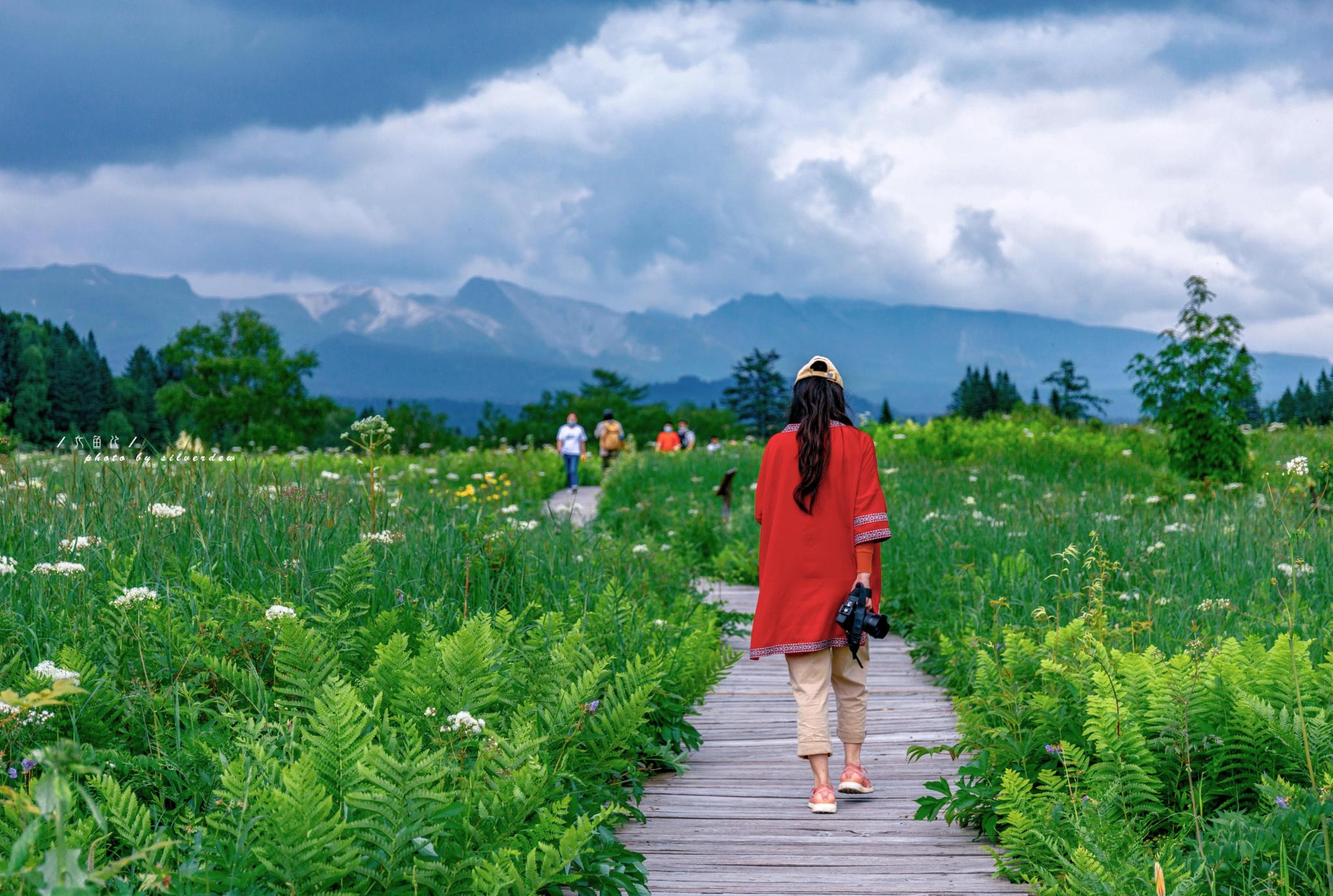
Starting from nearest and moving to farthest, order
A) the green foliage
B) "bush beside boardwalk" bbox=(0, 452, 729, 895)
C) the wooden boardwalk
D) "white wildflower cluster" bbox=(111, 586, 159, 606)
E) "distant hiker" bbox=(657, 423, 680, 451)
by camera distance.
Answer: "bush beside boardwalk" bbox=(0, 452, 729, 895)
the wooden boardwalk
"white wildflower cluster" bbox=(111, 586, 159, 606)
"distant hiker" bbox=(657, 423, 680, 451)
the green foliage

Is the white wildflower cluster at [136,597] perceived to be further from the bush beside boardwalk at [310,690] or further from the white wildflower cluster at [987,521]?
the white wildflower cluster at [987,521]

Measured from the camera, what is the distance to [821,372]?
4719 mm

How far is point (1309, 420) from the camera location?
23.0m

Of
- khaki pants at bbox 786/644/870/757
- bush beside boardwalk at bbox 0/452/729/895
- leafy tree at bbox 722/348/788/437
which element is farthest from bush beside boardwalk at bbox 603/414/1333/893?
leafy tree at bbox 722/348/788/437

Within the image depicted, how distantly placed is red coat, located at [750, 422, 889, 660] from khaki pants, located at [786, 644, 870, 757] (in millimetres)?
130

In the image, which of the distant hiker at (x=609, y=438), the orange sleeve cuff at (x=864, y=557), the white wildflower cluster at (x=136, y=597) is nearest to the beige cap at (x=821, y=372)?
the orange sleeve cuff at (x=864, y=557)

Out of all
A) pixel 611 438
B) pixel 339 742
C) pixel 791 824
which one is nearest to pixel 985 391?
pixel 611 438

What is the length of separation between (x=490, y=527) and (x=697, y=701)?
1673mm

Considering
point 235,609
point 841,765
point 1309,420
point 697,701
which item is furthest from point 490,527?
point 1309,420

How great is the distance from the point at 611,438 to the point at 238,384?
74.0 metres

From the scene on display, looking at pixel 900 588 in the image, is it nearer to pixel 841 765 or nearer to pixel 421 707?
pixel 841 765

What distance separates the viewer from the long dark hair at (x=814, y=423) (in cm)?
451

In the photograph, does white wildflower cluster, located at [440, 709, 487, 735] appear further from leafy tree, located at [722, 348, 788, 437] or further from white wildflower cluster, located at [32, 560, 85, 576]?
leafy tree, located at [722, 348, 788, 437]

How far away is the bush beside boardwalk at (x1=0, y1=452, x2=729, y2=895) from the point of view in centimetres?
264
